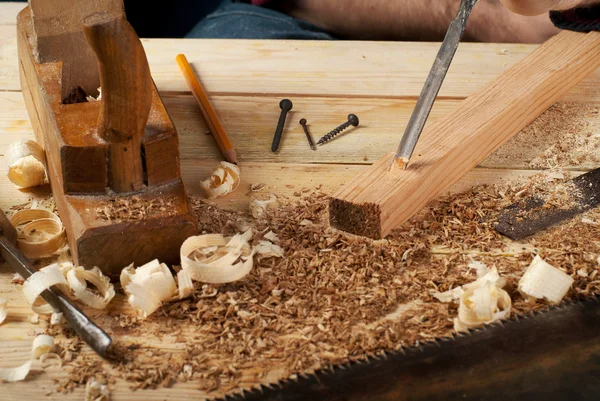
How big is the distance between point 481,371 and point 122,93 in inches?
26.1

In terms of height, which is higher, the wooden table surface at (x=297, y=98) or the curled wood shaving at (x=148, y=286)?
the wooden table surface at (x=297, y=98)

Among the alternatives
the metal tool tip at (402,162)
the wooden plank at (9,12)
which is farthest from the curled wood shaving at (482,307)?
the wooden plank at (9,12)

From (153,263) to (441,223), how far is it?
527 mm

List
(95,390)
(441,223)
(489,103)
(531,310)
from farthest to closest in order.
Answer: (489,103)
(441,223)
(531,310)
(95,390)

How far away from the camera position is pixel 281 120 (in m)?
1.68

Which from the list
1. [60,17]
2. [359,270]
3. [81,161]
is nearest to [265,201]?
[359,270]

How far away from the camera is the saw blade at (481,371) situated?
105cm

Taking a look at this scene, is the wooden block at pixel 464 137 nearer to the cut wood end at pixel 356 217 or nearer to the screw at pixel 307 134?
the cut wood end at pixel 356 217

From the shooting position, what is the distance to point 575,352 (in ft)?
3.67

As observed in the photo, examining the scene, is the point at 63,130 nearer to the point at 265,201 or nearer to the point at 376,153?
the point at 265,201

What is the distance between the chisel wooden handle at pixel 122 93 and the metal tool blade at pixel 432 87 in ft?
1.58

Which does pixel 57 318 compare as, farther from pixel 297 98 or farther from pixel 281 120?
pixel 297 98

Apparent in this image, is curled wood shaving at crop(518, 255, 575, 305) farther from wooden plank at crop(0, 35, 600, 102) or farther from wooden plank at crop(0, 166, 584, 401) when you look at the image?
wooden plank at crop(0, 35, 600, 102)

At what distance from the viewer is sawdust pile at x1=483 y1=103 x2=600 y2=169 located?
1578mm
